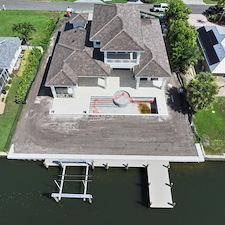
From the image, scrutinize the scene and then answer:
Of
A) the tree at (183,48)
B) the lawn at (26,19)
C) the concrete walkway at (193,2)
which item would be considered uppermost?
the concrete walkway at (193,2)

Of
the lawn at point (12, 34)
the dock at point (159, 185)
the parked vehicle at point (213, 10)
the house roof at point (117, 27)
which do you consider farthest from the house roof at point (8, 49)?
the parked vehicle at point (213, 10)

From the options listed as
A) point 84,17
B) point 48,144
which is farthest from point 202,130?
point 84,17

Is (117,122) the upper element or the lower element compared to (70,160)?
upper

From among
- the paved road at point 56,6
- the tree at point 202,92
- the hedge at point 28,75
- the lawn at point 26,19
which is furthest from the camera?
the paved road at point 56,6

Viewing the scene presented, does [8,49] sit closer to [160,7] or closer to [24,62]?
[24,62]

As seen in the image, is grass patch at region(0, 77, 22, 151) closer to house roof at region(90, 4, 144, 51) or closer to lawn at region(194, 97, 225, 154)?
house roof at region(90, 4, 144, 51)

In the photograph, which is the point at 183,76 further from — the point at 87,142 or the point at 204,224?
the point at 204,224

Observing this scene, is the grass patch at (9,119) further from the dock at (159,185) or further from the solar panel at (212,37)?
the solar panel at (212,37)

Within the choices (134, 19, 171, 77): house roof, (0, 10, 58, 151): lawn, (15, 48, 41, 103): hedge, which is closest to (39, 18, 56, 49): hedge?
(0, 10, 58, 151): lawn
